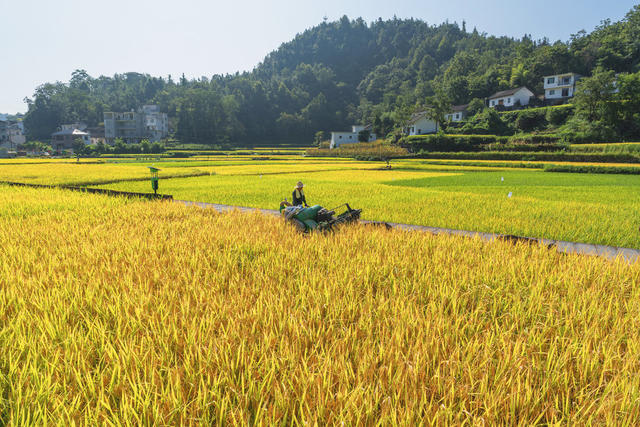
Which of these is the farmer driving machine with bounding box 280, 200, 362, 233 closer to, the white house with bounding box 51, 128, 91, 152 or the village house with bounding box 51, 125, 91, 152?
the village house with bounding box 51, 125, 91, 152

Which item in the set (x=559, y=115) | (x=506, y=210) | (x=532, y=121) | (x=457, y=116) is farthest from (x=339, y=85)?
(x=506, y=210)

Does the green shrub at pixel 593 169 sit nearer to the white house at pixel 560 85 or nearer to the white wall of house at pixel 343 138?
the white house at pixel 560 85

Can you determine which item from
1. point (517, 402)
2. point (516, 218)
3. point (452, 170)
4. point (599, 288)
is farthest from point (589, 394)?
point (452, 170)

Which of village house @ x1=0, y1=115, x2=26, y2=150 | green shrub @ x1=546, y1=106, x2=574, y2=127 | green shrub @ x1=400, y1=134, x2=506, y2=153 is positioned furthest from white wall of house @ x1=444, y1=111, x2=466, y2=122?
village house @ x1=0, y1=115, x2=26, y2=150

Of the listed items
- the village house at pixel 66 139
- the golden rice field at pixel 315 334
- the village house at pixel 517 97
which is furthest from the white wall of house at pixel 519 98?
the village house at pixel 66 139

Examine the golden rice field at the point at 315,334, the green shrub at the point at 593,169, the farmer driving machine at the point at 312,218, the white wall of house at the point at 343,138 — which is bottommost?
the golden rice field at the point at 315,334

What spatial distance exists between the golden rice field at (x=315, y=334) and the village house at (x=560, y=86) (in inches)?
2805

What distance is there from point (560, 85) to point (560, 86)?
30 centimetres

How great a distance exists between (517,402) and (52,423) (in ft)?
8.11

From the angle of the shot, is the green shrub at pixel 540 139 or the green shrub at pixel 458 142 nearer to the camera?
the green shrub at pixel 540 139

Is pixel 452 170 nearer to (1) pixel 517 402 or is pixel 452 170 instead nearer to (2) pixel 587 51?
(1) pixel 517 402

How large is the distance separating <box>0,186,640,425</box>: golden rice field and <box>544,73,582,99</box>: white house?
71321 mm

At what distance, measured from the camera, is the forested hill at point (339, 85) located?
68312 mm

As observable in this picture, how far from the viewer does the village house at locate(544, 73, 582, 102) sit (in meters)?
59.5
